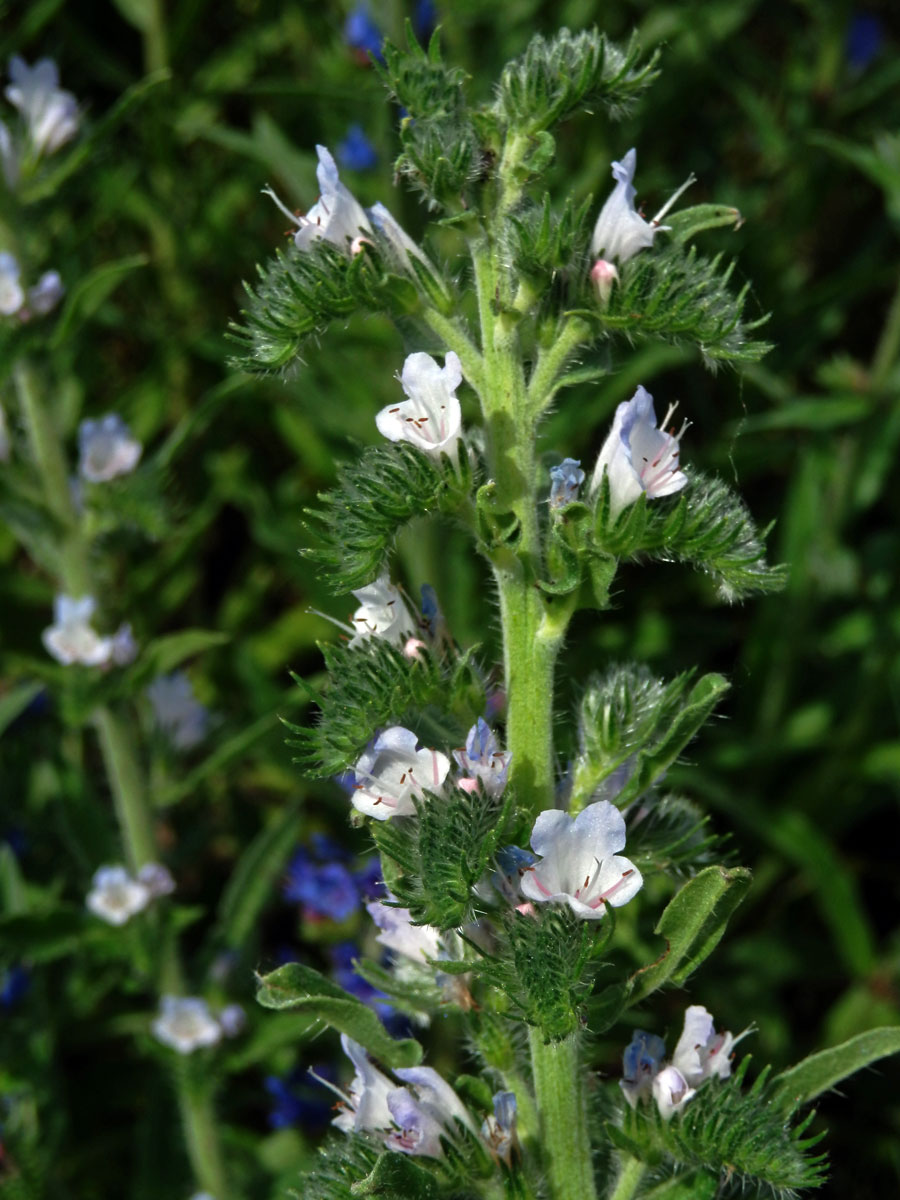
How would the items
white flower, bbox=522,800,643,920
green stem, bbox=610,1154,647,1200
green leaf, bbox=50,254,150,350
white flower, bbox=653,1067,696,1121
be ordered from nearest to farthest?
white flower, bbox=522,800,643,920, white flower, bbox=653,1067,696,1121, green stem, bbox=610,1154,647,1200, green leaf, bbox=50,254,150,350

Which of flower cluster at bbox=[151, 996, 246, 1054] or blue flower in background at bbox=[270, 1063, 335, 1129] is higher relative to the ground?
flower cluster at bbox=[151, 996, 246, 1054]

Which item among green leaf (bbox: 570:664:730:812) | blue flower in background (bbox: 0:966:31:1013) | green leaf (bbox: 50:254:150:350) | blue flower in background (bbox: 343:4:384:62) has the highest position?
green leaf (bbox: 50:254:150:350)

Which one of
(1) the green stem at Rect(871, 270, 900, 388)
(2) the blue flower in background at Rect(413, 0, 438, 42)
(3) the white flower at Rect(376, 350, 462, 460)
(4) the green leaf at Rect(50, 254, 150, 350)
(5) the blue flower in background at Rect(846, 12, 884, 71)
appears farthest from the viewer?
(5) the blue flower in background at Rect(846, 12, 884, 71)

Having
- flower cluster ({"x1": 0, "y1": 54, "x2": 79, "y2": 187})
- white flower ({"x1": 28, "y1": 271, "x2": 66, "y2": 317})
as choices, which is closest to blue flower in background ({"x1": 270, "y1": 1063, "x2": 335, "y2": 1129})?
white flower ({"x1": 28, "y1": 271, "x2": 66, "y2": 317})

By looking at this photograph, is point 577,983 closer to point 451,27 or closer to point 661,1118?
point 661,1118

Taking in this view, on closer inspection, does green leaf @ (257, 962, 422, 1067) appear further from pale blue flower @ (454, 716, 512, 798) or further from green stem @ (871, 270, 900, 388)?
green stem @ (871, 270, 900, 388)

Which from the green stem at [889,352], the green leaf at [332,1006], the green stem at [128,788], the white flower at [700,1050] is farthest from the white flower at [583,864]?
the green stem at [889,352]

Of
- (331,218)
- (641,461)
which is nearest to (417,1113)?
(641,461)
